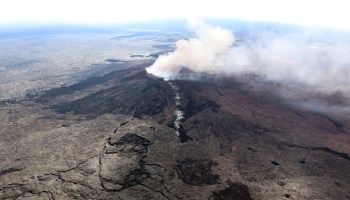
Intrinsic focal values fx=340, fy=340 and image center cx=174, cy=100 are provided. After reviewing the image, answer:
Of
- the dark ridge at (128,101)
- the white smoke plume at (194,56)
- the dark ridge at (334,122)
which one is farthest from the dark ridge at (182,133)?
the white smoke plume at (194,56)

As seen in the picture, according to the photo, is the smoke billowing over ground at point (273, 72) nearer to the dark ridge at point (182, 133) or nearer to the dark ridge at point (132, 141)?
the dark ridge at point (182, 133)

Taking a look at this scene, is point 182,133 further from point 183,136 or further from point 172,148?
point 172,148

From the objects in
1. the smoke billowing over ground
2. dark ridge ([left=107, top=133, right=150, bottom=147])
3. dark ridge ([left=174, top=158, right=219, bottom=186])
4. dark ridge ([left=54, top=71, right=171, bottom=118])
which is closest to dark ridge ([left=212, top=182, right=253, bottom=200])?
dark ridge ([left=174, top=158, right=219, bottom=186])

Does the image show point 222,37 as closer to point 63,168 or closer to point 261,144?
point 261,144

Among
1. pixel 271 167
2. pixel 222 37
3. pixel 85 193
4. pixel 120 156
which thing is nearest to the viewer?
pixel 85 193

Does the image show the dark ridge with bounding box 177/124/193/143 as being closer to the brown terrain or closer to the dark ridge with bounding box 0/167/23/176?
the brown terrain

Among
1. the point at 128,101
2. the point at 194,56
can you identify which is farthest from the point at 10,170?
the point at 194,56

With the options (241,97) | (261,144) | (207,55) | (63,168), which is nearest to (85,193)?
(63,168)
